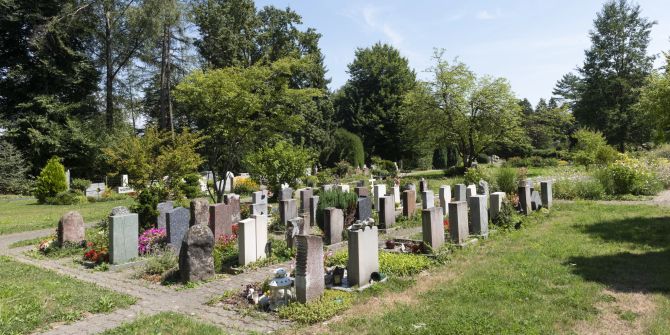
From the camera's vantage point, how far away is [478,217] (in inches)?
402

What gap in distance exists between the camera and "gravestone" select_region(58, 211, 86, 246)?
10.8 metres

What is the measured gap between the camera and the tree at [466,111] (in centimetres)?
3023

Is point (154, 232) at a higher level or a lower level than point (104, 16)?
lower

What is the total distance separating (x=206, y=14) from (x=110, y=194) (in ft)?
58.3

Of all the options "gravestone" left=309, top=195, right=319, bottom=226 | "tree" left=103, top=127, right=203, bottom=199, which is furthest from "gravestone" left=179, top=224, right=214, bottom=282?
"tree" left=103, top=127, right=203, bottom=199

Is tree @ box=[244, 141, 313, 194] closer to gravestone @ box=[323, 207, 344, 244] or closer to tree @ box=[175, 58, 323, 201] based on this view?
tree @ box=[175, 58, 323, 201]

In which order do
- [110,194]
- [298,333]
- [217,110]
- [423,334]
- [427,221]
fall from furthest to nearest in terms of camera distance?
[110,194] → [217,110] → [427,221] → [298,333] → [423,334]

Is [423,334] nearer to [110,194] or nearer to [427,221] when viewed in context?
[427,221]

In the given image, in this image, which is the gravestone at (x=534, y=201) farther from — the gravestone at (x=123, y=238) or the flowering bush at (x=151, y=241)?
the gravestone at (x=123, y=238)

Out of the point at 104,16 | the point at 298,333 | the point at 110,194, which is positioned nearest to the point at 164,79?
the point at 104,16

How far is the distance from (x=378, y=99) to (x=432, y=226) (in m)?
37.5

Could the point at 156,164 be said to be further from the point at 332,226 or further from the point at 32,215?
the point at 332,226

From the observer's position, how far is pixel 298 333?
5.23 metres

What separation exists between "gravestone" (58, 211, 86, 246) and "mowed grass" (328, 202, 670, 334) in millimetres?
8489
